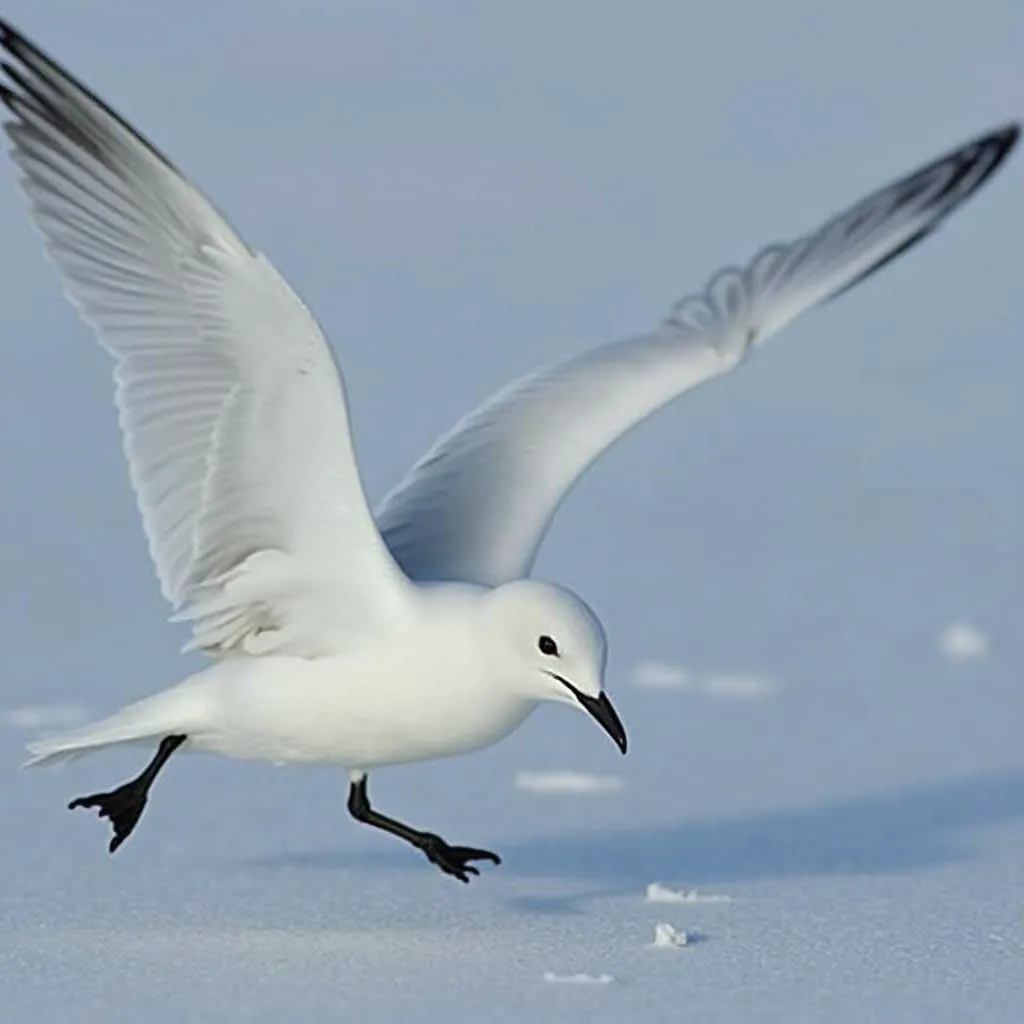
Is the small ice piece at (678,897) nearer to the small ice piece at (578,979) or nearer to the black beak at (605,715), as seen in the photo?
the black beak at (605,715)

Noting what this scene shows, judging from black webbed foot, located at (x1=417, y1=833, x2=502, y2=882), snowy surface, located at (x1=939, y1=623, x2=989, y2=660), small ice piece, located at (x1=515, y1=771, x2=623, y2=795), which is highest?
black webbed foot, located at (x1=417, y1=833, x2=502, y2=882)

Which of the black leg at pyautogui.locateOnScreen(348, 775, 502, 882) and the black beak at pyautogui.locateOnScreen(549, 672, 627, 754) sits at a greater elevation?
the black beak at pyautogui.locateOnScreen(549, 672, 627, 754)

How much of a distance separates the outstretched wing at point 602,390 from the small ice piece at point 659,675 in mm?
994

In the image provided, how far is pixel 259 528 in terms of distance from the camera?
5.24 meters

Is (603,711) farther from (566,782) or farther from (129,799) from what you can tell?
(566,782)

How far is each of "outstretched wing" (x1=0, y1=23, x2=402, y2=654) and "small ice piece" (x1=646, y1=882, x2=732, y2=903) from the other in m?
0.68

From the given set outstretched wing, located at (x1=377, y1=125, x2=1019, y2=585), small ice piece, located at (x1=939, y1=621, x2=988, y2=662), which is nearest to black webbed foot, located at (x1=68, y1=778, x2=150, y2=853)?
outstretched wing, located at (x1=377, y1=125, x2=1019, y2=585)

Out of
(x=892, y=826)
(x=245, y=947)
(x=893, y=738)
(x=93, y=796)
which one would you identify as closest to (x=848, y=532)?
(x=893, y=738)

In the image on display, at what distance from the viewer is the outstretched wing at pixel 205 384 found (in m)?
4.98

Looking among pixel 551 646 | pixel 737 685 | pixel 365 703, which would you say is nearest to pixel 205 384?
pixel 365 703

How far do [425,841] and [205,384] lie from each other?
2.96 ft

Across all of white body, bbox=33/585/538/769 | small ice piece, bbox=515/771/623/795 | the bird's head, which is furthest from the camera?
small ice piece, bbox=515/771/623/795

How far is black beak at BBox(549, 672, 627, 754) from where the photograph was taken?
4902 mm

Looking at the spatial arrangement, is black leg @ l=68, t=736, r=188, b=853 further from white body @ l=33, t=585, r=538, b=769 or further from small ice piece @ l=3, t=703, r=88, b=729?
small ice piece @ l=3, t=703, r=88, b=729
